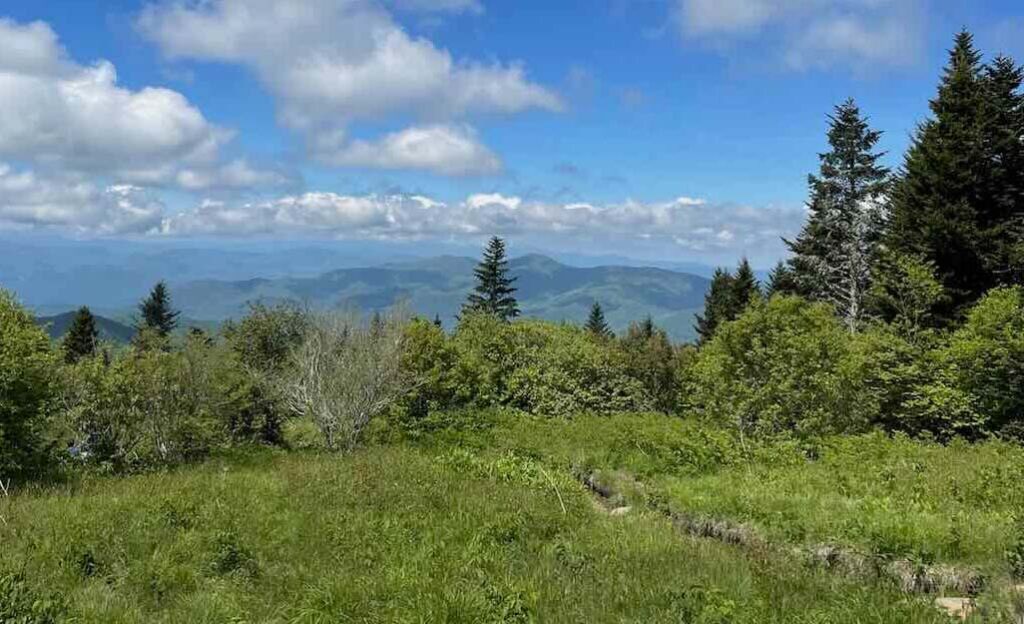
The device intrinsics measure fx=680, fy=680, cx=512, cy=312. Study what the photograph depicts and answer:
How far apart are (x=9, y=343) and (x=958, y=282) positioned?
3475 centimetres

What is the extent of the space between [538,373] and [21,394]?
29298 mm

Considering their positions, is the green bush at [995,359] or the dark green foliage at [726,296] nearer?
the green bush at [995,359]

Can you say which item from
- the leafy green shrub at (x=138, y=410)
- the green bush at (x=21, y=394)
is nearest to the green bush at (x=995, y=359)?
the green bush at (x=21, y=394)

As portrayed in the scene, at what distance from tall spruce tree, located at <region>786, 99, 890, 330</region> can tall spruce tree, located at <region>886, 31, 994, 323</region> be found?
331 inches

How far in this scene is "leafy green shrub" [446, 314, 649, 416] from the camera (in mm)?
40344

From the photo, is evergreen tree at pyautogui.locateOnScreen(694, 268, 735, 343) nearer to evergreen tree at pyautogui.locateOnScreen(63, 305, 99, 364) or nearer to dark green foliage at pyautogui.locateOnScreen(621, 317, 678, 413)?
dark green foliage at pyautogui.locateOnScreen(621, 317, 678, 413)

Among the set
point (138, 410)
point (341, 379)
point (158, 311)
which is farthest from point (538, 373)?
point (158, 311)

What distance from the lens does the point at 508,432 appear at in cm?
2339

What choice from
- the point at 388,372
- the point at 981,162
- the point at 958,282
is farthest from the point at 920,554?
the point at 981,162

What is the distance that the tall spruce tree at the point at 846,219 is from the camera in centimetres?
4141

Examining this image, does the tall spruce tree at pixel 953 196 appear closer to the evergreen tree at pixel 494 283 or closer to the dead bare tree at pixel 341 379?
the dead bare tree at pixel 341 379

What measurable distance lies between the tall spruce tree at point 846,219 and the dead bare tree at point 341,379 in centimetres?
2762

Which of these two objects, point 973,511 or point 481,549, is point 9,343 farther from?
point 973,511

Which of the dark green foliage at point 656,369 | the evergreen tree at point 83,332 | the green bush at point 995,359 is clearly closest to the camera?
the green bush at point 995,359
